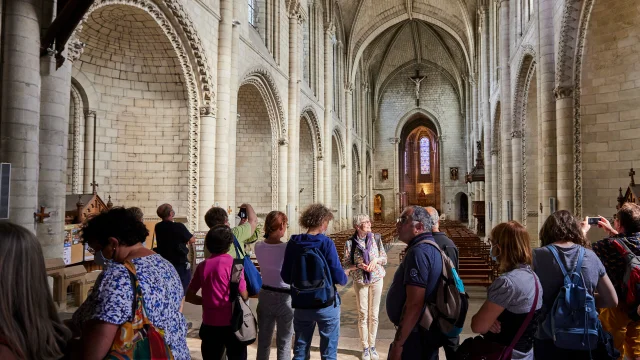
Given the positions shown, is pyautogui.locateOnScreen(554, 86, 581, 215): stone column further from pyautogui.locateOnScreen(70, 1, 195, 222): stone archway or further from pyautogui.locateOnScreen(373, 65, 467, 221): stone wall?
pyautogui.locateOnScreen(373, 65, 467, 221): stone wall

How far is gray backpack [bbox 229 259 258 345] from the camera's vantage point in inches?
126

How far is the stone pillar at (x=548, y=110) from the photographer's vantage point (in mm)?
10656

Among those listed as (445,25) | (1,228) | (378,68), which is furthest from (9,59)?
(378,68)

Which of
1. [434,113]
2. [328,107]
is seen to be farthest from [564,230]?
[434,113]

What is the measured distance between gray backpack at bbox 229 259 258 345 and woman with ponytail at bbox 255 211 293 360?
0.49m

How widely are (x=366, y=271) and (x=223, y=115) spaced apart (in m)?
7.33

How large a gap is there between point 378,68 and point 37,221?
32161 mm

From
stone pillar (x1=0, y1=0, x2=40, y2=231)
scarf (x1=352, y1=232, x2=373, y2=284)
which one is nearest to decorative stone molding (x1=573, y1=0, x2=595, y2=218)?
scarf (x1=352, y1=232, x2=373, y2=284)

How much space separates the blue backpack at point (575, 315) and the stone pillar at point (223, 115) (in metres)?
8.94

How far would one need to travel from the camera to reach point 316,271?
3473mm

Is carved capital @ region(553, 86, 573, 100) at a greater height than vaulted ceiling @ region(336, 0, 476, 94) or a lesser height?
lesser

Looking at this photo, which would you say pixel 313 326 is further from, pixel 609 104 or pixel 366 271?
pixel 609 104

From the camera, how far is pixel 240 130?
16047 mm

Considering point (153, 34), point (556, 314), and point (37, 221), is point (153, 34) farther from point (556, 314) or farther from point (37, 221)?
point (556, 314)
